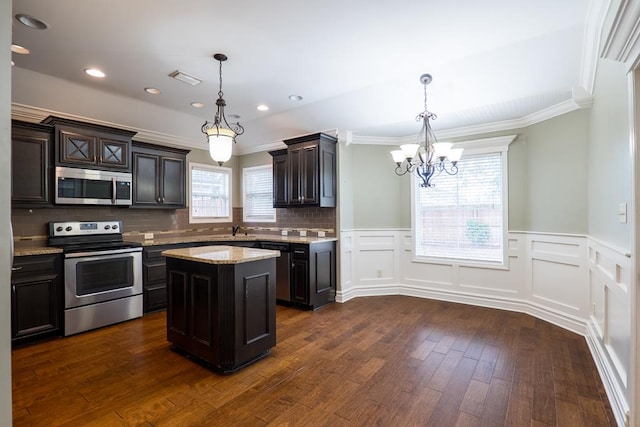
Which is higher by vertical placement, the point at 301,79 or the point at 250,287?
the point at 301,79

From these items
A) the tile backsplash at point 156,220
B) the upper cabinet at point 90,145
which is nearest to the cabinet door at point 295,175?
the tile backsplash at point 156,220

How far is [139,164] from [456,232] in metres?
4.76

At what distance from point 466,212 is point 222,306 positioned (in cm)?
372

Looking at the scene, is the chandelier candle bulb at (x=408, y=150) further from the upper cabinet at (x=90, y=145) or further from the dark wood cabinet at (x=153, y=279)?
the upper cabinet at (x=90, y=145)

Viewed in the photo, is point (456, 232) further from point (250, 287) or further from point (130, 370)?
point (130, 370)

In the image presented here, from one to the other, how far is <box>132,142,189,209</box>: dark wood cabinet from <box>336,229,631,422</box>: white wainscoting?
105 inches

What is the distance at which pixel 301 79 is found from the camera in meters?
3.54

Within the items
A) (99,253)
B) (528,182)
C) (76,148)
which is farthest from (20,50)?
(528,182)

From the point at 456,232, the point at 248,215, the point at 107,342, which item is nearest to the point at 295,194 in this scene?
the point at 248,215

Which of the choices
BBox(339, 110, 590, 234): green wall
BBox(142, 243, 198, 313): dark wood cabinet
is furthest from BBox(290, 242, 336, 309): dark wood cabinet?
BBox(142, 243, 198, 313): dark wood cabinet

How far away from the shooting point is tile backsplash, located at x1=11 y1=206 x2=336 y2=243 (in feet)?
12.1

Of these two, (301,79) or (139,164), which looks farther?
(139,164)

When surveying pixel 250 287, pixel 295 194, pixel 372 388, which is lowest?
pixel 372 388

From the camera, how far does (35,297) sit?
128 inches
